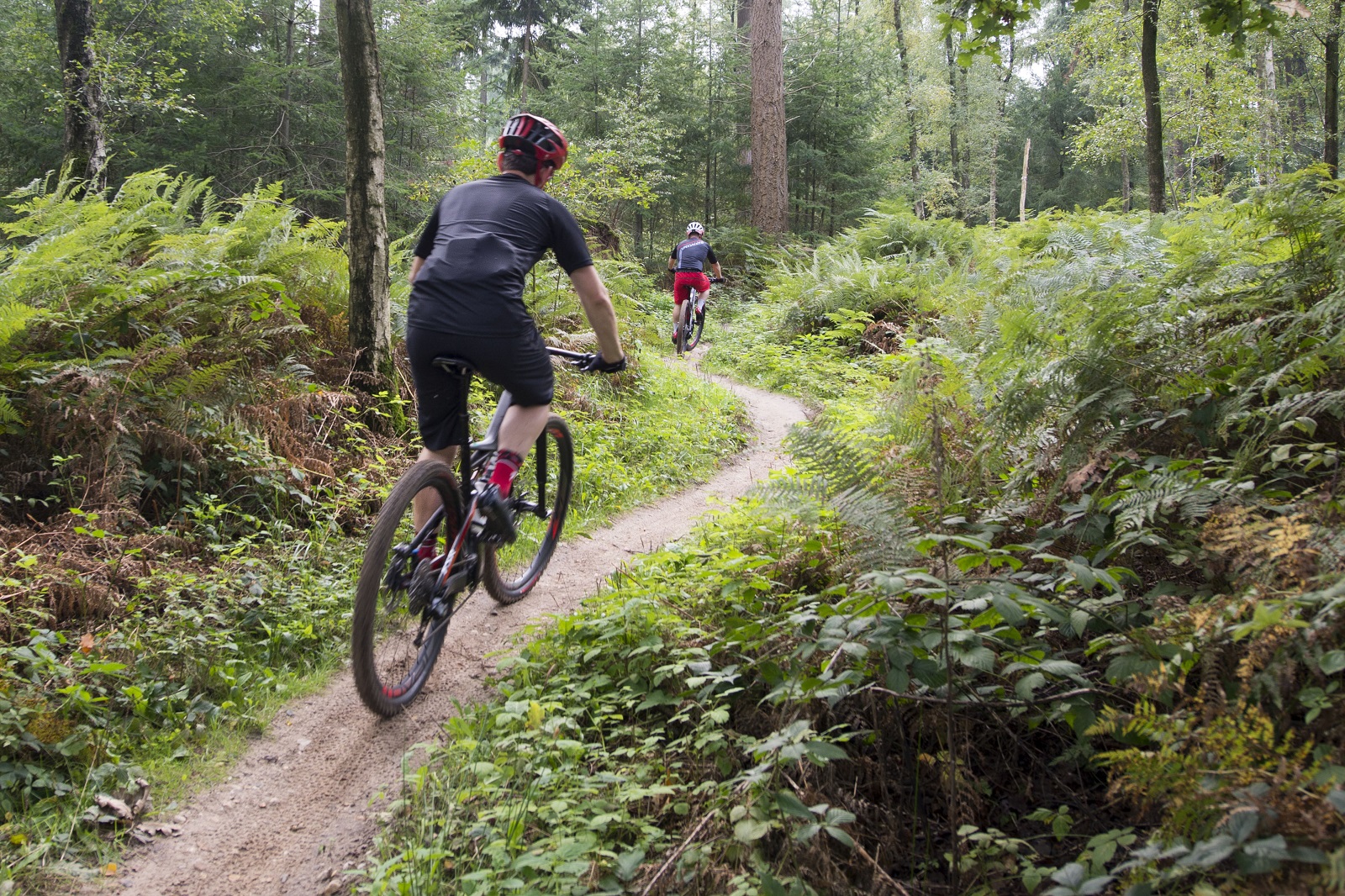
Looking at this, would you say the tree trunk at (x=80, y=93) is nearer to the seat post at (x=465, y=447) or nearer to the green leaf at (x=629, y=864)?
the seat post at (x=465, y=447)

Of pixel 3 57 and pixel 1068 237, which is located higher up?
pixel 3 57

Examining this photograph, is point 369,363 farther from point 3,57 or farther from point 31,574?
point 3,57

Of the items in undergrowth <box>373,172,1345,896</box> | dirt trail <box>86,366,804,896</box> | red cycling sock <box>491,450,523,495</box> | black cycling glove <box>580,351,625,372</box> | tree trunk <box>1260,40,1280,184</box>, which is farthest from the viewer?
tree trunk <box>1260,40,1280,184</box>

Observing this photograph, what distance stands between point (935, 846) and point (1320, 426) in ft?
7.64

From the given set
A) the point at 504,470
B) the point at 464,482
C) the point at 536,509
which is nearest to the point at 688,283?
the point at 536,509

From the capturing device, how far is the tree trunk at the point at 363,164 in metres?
6.17

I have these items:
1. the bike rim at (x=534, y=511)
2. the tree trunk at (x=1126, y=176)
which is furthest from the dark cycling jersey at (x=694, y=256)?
the tree trunk at (x=1126, y=176)

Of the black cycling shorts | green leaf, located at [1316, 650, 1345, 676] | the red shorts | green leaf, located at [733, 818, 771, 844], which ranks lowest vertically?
green leaf, located at [733, 818, 771, 844]

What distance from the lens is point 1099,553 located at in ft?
9.16

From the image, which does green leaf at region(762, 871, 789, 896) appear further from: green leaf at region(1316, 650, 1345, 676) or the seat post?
the seat post

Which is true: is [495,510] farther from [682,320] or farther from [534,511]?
[682,320]

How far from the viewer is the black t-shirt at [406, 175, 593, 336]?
11.8 feet

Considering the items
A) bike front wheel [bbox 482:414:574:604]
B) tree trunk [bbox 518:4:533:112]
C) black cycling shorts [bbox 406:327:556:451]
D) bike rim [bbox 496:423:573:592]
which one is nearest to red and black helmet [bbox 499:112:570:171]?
black cycling shorts [bbox 406:327:556:451]

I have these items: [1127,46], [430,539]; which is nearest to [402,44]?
[430,539]
